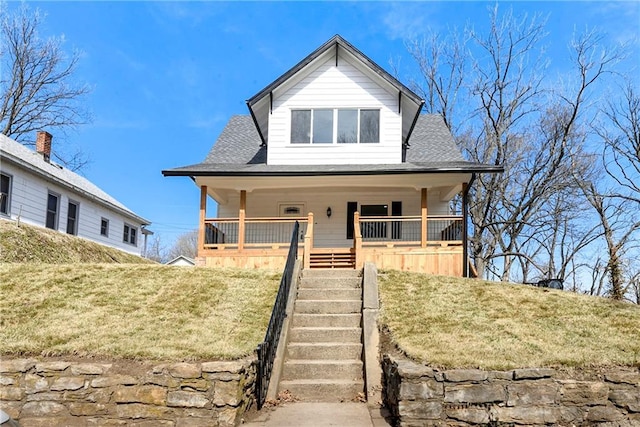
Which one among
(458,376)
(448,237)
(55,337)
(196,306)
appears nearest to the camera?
(458,376)

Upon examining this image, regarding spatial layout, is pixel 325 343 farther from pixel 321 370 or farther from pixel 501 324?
pixel 501 324

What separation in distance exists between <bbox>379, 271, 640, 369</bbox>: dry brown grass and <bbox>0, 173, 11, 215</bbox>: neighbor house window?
1258cm

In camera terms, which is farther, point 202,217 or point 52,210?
point 52,210

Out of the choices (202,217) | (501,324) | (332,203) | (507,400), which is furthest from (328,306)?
(332,203)

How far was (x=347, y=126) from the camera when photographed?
1508 cm

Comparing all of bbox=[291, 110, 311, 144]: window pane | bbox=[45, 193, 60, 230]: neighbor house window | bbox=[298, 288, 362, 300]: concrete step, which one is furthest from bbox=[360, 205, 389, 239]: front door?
bbox=[45, 193, 60, 230]: neighbor house window

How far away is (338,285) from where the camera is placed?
9.70 meters

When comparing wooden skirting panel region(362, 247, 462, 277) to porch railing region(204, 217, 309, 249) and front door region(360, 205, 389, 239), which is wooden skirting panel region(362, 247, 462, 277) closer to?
front door region(360, 205, 389, 239)

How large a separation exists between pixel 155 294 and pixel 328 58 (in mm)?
9363

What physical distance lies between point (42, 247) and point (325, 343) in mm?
11877

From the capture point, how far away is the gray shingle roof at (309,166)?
13406mm

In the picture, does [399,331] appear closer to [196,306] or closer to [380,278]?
[380,278]

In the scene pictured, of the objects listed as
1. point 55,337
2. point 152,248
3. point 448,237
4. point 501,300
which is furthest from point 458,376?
point 152,248

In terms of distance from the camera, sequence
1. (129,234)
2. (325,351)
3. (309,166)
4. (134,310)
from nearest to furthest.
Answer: (325,351)
(134,310)
(309,166)
(129,234)
